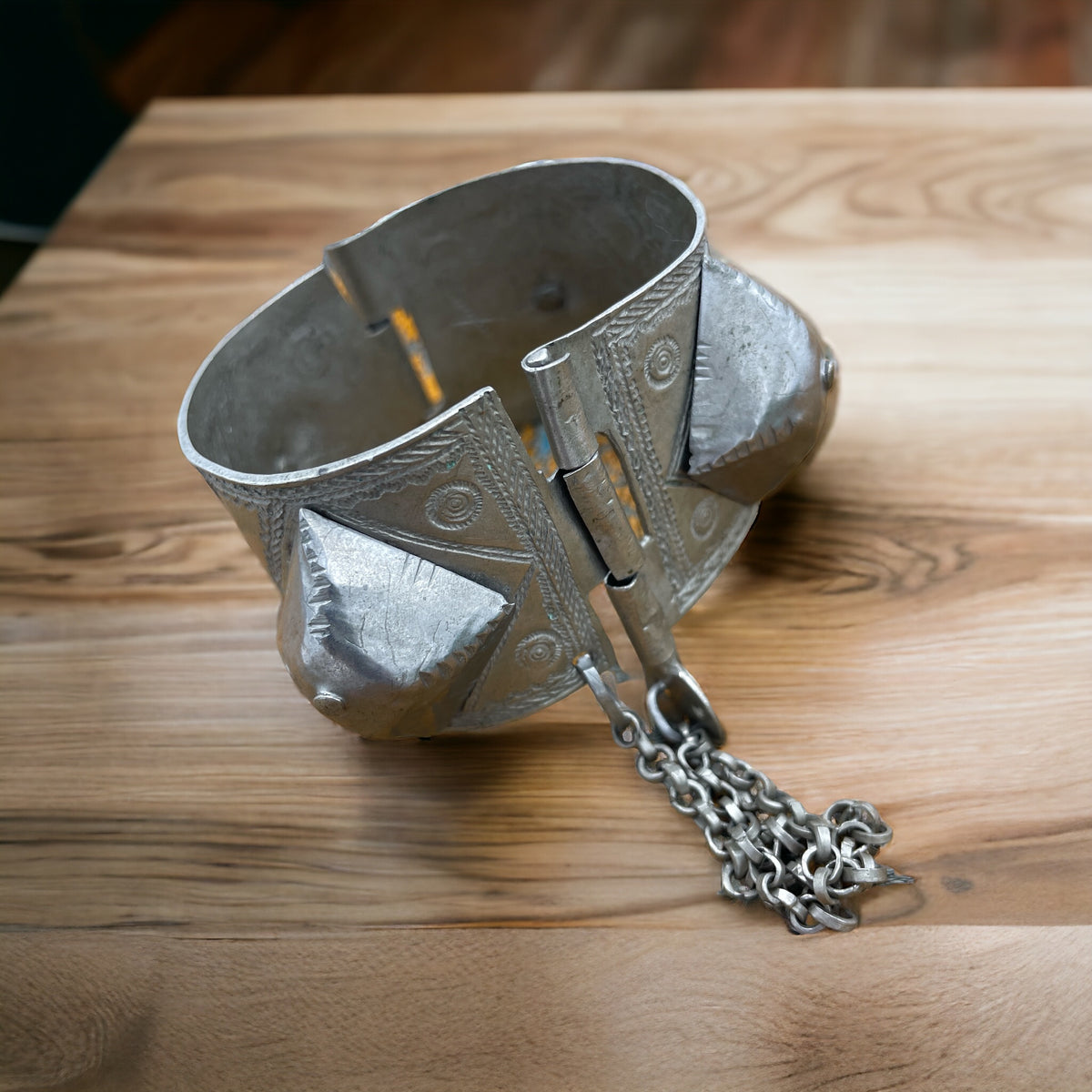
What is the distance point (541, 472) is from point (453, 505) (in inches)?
6.0

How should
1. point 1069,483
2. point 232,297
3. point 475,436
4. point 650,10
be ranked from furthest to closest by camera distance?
point 650,10
point 232,297
point 1069,483
point 475,436

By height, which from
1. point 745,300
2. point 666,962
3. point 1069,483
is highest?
point 745,300

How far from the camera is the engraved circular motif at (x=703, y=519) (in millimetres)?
1065

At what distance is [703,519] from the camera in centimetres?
107

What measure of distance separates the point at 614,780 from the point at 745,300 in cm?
41

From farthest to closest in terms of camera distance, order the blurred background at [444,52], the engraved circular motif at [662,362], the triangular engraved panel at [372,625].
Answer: the blurred background at [444,52] < the engraved circular motif at [662,362] < the triangular engraved panel at [372,625]

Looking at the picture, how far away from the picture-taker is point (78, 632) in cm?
124

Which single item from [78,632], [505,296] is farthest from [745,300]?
[78,632]

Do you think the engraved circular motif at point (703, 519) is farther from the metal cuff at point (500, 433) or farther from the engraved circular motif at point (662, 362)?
the engraved circular motif at point (662, 362)

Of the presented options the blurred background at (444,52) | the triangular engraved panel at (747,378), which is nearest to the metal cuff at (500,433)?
the triangular engraved panel at (747,378)

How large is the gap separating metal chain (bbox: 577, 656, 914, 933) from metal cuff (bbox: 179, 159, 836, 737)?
0.08 m

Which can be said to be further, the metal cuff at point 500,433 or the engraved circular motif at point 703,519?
the engraved circular motif at point 703,519

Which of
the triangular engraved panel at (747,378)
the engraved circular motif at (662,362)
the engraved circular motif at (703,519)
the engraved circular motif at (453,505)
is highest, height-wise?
the engraved circular motif at (453,505)

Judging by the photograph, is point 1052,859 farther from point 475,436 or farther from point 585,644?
point 475,436
